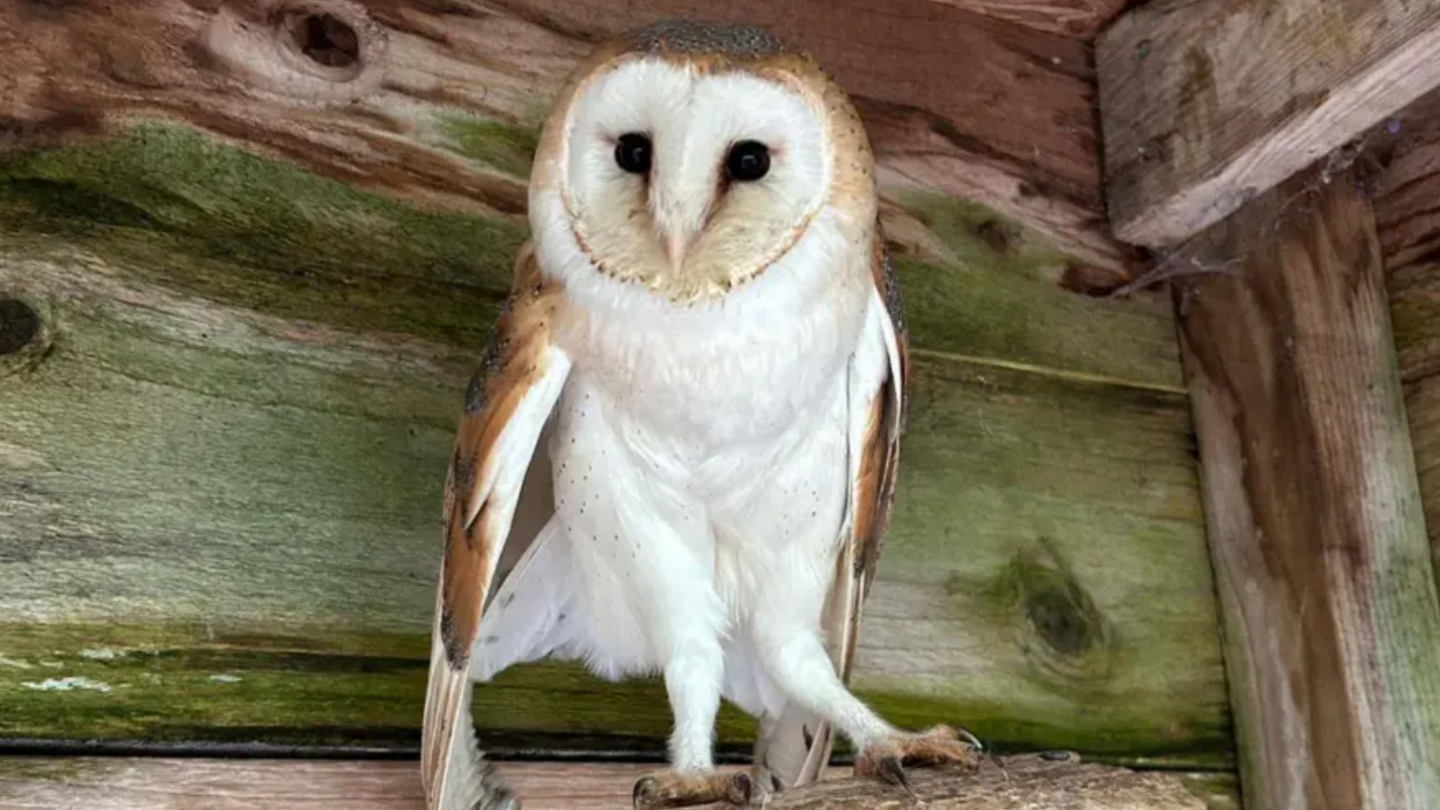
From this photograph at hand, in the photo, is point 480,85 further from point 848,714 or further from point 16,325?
point 848,714

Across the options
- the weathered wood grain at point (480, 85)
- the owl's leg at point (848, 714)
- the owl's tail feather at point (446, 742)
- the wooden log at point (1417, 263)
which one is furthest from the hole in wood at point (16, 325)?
the wooden log at point (1417, 263)

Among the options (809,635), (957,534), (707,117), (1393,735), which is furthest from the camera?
(957,534)

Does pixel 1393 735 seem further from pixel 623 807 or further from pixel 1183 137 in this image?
pixel 623 807

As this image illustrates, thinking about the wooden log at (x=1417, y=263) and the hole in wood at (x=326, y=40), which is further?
the wooden log at (x=1417, y=263)

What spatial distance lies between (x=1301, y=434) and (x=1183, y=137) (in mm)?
342

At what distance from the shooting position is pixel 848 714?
105 cm

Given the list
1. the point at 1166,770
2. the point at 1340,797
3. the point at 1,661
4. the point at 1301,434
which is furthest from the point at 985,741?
the point at 1,661

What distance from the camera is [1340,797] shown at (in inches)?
52.2

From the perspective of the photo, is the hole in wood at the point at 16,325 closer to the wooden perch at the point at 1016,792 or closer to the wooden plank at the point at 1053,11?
the wooden perch at the point at 1016,792

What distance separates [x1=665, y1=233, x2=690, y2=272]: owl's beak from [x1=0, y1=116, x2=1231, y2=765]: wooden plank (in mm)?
381

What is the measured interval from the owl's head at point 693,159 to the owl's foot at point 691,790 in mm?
347

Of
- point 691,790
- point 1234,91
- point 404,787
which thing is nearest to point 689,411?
point 691,790

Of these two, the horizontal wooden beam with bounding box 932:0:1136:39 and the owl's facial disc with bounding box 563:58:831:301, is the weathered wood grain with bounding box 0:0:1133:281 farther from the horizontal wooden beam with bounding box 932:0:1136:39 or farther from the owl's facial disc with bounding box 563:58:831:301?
the owl's facial disc with bounding box 563:58:831:301

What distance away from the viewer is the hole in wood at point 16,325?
1075 mm
